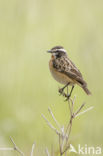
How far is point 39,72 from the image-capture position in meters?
7.38

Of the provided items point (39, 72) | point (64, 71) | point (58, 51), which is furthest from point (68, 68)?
point (39, 72)

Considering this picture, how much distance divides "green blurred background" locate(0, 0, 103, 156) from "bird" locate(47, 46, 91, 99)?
28 centimetres

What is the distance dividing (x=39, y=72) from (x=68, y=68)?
2.17 m

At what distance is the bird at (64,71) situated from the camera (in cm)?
506

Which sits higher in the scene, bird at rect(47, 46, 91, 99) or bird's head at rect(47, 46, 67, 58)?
bird's head at rect(47, 46, 67, 58)

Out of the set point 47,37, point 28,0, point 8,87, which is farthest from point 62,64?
point 47,37

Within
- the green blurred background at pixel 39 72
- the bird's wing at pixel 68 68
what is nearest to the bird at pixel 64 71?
the bird's wing at pixel 68 68

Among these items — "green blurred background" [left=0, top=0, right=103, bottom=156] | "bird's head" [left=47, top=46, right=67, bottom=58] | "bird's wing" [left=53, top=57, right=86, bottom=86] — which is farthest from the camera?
"bird's head" [left=47, top=46, right=67, bottom=58]

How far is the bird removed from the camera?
5059mm

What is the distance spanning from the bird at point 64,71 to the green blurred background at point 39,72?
0.28m

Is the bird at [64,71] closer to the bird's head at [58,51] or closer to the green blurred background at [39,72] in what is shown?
the bird's head at [58,51]

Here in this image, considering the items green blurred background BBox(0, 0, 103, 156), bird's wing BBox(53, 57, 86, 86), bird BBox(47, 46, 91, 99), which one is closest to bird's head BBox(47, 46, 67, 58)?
bird BBox(47, 46, 91, 99)

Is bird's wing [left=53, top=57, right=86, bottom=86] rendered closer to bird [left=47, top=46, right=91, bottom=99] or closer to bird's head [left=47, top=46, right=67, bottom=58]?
bird [left=47, top=46, right=91, bottom=99]

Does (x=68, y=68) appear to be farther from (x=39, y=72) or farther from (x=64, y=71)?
(x=39, y=72)
